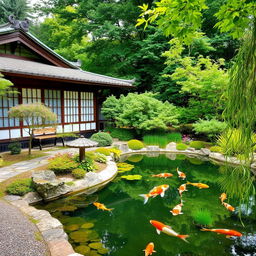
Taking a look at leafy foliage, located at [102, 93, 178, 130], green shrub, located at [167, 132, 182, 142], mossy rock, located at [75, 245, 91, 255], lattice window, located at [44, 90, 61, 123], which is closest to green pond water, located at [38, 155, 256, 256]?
mossy rock, located at [75, 245, 91, 255]

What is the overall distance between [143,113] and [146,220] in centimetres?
776

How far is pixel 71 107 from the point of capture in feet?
36.8

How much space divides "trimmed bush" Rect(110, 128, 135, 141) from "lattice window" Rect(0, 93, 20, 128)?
16.6 ft

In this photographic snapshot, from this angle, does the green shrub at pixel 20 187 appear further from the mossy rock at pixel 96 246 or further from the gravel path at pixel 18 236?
the mossy rock at pixel 96 246

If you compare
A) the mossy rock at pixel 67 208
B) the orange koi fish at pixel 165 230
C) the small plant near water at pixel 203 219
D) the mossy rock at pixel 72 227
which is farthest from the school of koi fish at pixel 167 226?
the mossy rock at pixel 72 227

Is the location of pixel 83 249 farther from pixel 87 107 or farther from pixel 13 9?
pixel 13 9

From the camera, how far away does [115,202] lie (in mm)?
5289

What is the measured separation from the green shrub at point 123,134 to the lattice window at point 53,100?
10.3 feet

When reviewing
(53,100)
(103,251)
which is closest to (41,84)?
(53,100)

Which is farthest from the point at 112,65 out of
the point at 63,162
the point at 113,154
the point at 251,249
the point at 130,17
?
the point at 251,249

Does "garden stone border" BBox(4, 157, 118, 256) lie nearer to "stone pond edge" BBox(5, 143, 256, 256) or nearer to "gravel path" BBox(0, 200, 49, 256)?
"stone pond edge" BBox(5, 143, 256, 256)

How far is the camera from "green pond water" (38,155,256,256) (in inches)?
135

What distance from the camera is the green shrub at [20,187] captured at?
4.71 metres

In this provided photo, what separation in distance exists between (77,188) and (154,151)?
5.72 meters
